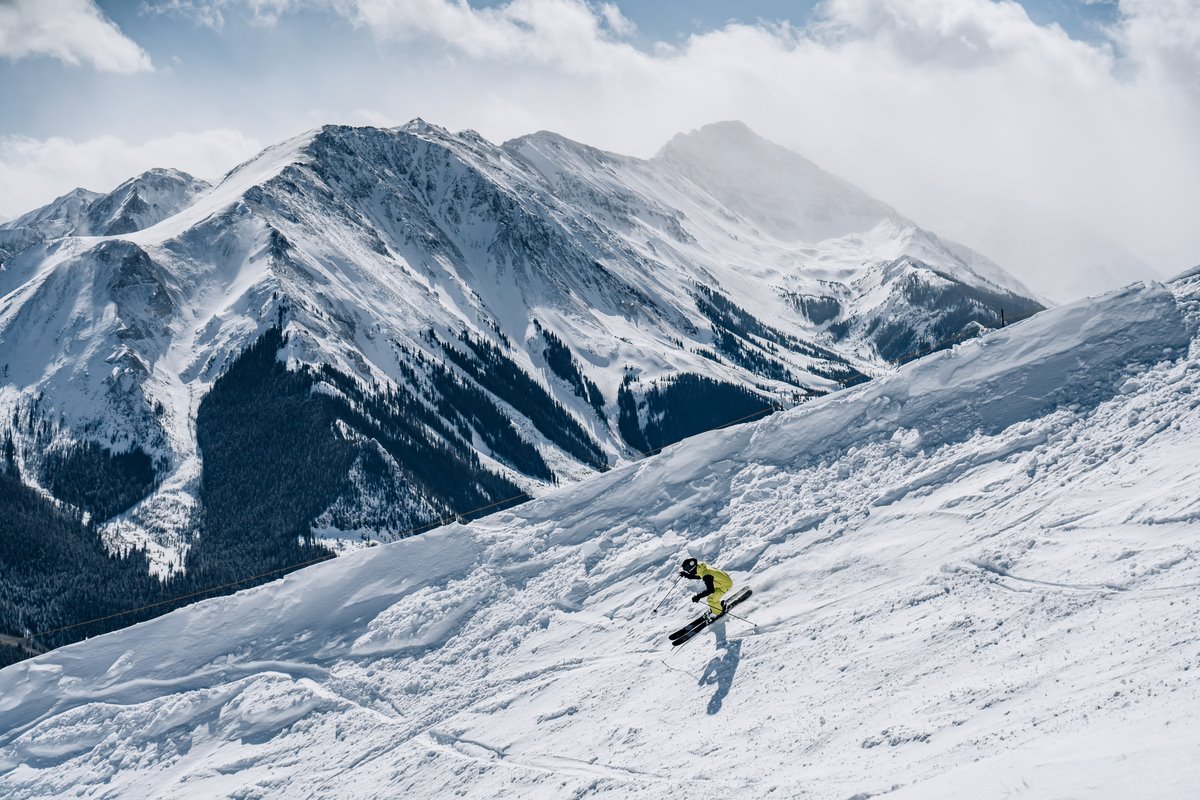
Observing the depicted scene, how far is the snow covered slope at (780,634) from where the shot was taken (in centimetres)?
2117

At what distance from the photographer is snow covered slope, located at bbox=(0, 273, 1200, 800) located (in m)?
21.2

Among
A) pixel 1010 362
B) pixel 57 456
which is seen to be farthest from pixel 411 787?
pixel 57 456

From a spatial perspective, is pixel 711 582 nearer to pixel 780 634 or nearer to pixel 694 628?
pixel 694 628

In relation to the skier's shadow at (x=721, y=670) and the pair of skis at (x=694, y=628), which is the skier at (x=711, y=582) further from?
the skier's shadow at (x=721, y=670)

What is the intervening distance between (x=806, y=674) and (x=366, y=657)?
1656cm

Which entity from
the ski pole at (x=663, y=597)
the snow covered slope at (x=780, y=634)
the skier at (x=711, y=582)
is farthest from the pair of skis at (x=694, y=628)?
the ski pole at (x=663, y=597)

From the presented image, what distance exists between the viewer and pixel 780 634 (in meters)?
27.6

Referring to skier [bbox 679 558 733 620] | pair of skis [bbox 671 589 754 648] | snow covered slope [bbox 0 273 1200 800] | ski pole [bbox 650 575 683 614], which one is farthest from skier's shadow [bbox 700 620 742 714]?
ski pole [bbox 650 575 683 614]

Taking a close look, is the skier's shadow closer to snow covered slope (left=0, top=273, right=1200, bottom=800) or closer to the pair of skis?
snow covered slope (left=0, top=273, right=1200, bottom=800)

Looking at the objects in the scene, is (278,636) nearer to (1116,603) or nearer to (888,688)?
(888,688)

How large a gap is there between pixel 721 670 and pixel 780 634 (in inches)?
80.7

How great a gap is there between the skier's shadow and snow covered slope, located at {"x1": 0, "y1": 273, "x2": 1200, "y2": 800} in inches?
4.9

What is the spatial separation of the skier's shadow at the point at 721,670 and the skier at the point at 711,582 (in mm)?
819

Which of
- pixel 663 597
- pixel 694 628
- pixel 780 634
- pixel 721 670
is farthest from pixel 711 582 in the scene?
pixel 663 597
